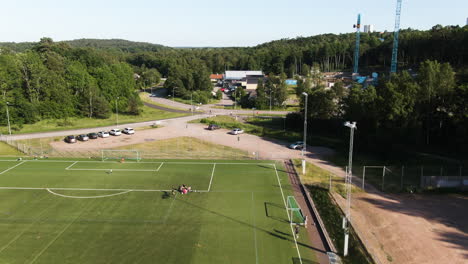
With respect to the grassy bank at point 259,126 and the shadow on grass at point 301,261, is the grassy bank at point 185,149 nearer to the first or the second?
the grassy bank at point 259,126

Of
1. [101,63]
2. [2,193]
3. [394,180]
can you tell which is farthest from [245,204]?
[101,63]

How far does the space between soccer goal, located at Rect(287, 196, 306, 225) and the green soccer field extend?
641 millimetres

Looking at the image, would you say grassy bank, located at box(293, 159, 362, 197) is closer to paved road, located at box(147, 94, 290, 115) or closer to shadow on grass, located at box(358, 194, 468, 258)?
shadow on grass, located at box(358, 194, 468, 258)

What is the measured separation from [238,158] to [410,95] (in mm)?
24985

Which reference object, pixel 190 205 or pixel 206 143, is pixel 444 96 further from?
pixel 190 205

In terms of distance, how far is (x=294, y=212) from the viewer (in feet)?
92.6

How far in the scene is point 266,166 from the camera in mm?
41125

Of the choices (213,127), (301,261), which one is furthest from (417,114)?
(301,261)

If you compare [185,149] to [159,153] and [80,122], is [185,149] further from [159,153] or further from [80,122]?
[80,122]

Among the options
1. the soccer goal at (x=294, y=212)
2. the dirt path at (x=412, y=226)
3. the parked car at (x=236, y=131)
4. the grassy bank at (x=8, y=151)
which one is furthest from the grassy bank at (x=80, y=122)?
the soccer goal at (x=294, y=212)

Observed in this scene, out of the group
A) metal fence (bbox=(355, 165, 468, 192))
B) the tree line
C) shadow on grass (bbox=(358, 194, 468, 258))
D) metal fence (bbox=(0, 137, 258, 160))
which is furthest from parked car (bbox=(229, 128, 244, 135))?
shadow on grass (bbox=(358, 194, 468, 258))

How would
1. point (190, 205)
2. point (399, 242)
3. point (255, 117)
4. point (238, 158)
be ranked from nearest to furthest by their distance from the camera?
point (399, 242) < point (190, 205) < point (238, 158) < point (255, 117)

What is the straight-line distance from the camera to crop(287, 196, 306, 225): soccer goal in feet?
87.3

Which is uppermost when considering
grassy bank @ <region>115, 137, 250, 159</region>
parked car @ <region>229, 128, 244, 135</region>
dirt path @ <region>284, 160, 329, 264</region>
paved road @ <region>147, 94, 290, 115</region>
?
paved road @ <region>147, 94, 290, 115</region>
